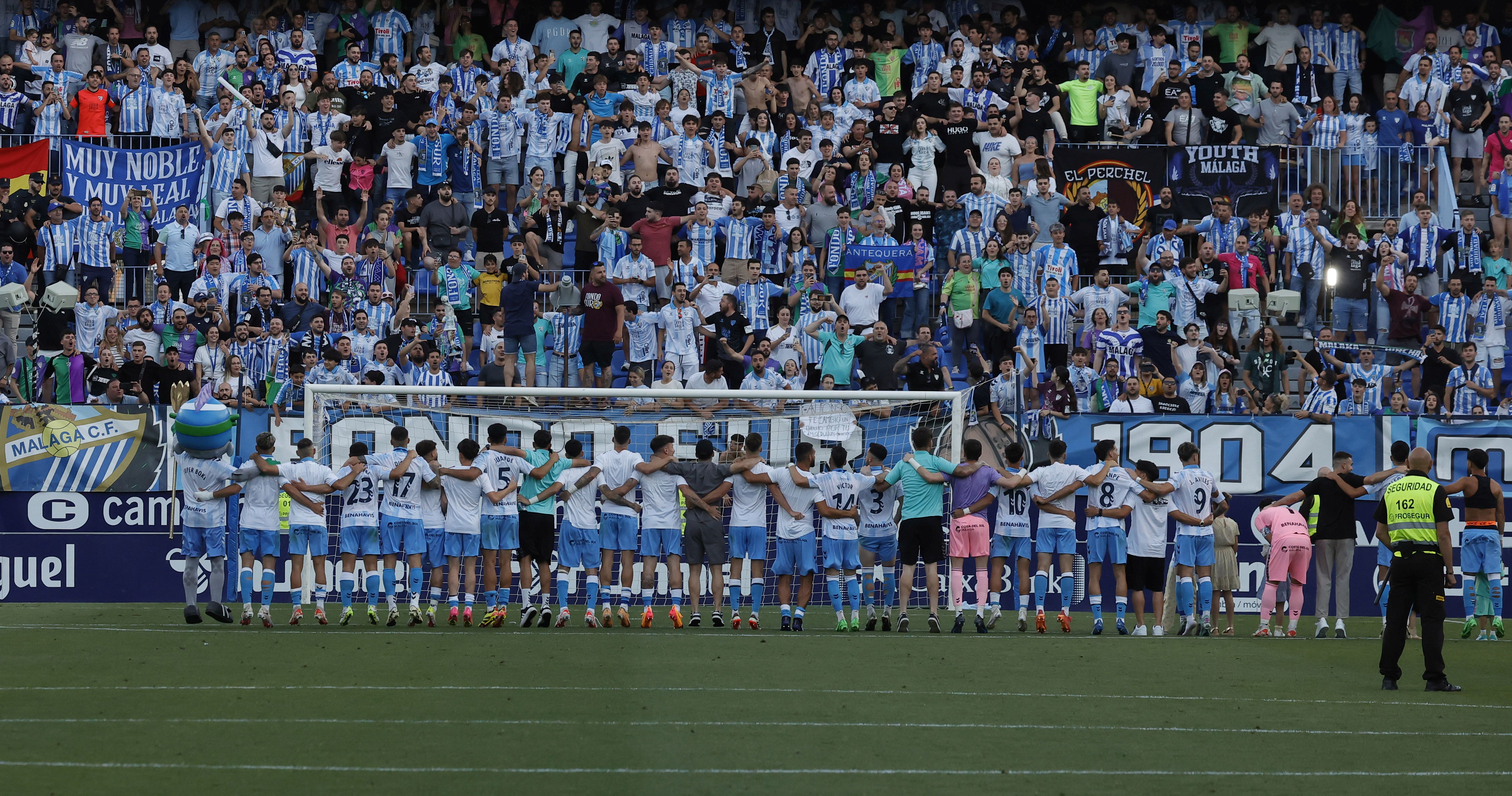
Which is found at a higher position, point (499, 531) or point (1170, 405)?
point (1170, 405)

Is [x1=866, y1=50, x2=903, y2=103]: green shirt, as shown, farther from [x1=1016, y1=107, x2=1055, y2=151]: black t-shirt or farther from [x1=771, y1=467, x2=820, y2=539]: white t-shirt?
[x1=771, y1=467, x2=820, y2=539]: white t-shirt

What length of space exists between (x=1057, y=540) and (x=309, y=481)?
7454mm

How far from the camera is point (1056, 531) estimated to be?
17.0 metres

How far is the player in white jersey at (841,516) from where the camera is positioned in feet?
54.9

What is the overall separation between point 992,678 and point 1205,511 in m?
5.10

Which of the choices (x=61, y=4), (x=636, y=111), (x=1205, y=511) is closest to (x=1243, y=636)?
(x=1205, y=511)

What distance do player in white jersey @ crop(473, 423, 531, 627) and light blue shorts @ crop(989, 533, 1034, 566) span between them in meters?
4.73

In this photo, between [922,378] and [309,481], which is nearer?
[309,481]

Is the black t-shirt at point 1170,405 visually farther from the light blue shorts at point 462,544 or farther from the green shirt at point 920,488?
the light blue shorts at point 462,544

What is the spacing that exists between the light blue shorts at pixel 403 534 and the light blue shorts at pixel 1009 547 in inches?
225

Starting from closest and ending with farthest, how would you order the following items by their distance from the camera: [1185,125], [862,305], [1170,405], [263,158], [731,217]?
[1170,405], [862,305], [731,217], [263,158], [1185,125]

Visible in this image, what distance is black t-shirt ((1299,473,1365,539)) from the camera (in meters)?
17.0

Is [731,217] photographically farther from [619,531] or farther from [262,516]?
[262,516]

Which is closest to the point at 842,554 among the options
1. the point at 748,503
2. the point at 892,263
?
the point at 748,503
